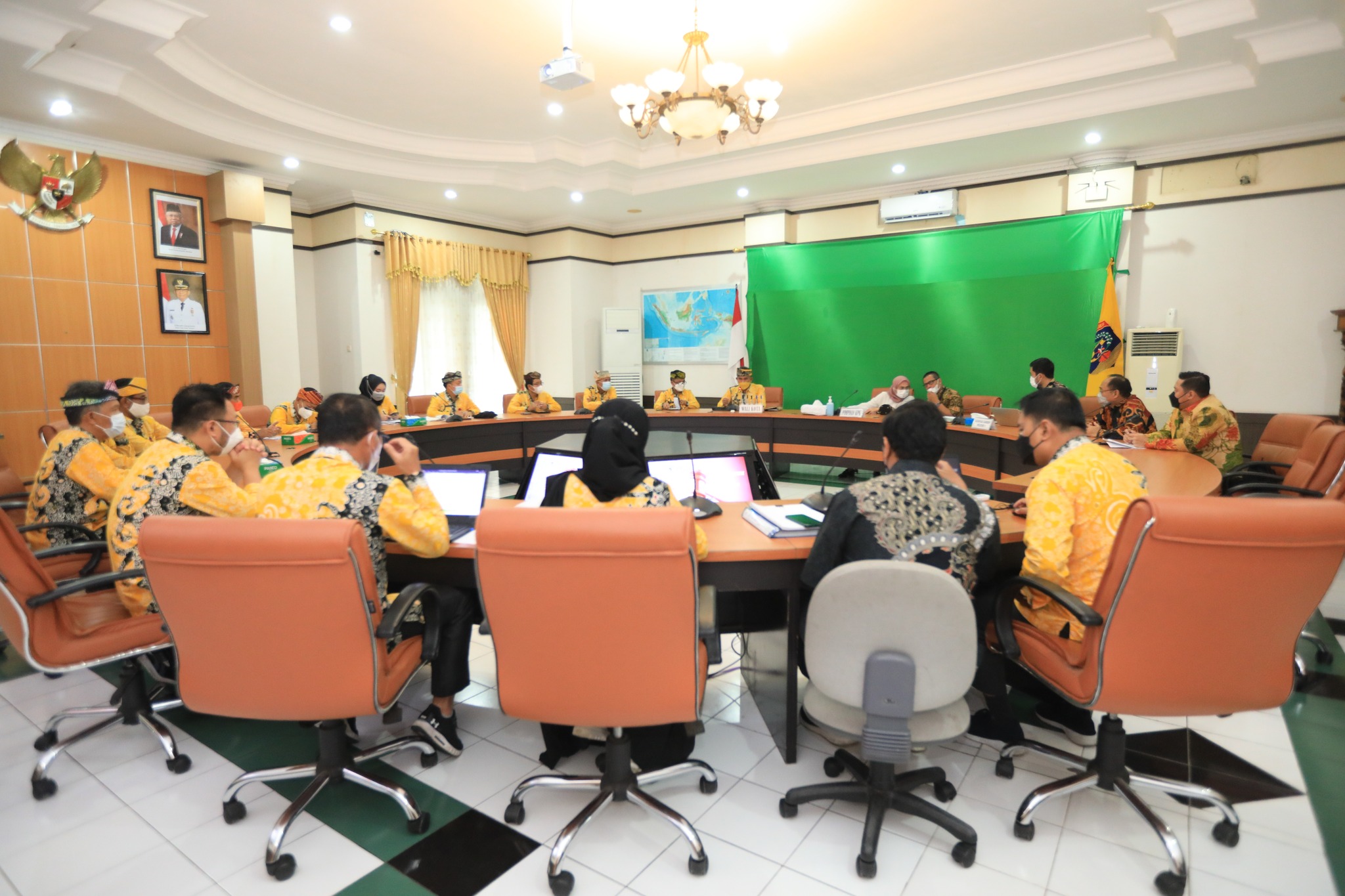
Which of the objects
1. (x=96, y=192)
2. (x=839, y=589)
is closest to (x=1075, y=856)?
(x=839, y=589)

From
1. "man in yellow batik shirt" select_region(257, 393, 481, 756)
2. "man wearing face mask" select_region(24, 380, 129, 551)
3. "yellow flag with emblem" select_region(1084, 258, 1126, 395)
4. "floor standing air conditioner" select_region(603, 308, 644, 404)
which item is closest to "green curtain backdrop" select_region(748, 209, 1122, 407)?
"yellow flag with emblem" select_region(1084, 258, 1126, 395)

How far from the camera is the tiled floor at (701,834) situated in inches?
64.7

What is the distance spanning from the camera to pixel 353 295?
7.09m

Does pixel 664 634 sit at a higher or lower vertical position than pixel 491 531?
lower

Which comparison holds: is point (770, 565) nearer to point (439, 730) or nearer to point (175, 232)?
point (439, 730)

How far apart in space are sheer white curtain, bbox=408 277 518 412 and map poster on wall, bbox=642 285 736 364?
78.9 inches

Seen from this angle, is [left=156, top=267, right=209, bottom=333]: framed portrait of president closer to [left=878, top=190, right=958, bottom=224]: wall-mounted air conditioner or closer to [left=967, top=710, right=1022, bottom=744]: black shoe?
[left=878, top=190, right=958, bottom=224]: wall-mounted air conditioner

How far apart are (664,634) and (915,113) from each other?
5.24 m

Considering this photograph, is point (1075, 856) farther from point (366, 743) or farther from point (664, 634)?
point (366, 743)

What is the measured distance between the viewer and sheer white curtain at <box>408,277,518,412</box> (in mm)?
7859

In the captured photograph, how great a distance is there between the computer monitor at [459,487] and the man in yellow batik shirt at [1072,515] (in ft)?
6.03

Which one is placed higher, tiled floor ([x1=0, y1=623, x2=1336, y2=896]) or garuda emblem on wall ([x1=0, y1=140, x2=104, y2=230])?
garuda emblem on wall ([x1=0, y1=140, x2=104, y2=230])

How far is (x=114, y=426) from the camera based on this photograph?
3148mm

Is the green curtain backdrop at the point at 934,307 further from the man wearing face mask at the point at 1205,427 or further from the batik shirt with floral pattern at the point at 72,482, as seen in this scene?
the batik shirt with floral pattern at the point at 72,482
